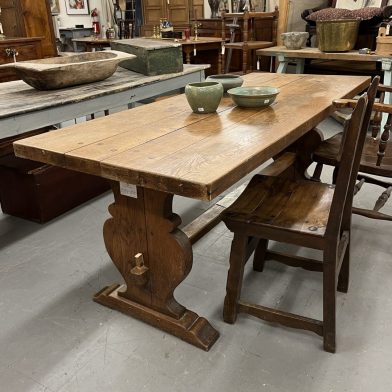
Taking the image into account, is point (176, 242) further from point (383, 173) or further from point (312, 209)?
point (383, 173)

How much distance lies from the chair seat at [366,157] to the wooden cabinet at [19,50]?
9.83 feet

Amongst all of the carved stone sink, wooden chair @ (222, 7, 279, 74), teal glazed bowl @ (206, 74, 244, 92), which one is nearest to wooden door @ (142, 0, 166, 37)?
wooden chair @ (222, 7, 279, 74)

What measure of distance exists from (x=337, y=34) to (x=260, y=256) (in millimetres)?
2860

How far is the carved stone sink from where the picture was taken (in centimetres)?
217

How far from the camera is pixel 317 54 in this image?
13.0 ft

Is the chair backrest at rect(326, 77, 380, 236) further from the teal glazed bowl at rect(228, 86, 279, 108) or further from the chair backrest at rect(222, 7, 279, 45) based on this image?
the chair backrest at rect(222, 7, 279, 45)

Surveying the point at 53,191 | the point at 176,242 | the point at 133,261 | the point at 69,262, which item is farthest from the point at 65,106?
the point at 176,242

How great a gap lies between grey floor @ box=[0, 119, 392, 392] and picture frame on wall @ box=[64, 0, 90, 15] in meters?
6.46

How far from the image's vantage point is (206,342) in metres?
1.51

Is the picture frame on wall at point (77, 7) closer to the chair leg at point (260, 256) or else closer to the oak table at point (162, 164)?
the oak table at point (162, 164)

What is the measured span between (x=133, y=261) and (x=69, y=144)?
513 millimetres

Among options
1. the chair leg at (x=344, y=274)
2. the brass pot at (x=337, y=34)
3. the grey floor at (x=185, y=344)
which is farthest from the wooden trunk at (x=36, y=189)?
the brass pot at (x=337, y=34)

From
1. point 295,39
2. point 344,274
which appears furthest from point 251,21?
point 344,274

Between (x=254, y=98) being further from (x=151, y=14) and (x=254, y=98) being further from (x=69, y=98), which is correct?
(x=151, y=14)
